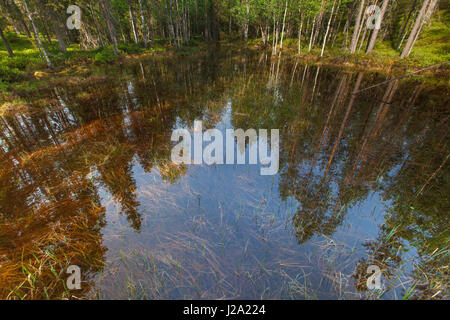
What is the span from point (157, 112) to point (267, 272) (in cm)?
1036

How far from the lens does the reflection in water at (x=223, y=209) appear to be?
12.0ft

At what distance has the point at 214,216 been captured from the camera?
5.03 meters

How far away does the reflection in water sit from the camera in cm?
365

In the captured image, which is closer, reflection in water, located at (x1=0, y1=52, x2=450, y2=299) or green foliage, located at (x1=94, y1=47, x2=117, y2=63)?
reflection in water, located at (x1=0, y1=52, x2=450, y2=299)

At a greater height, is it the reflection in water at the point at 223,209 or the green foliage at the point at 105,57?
the green foliage at the point at 105,57

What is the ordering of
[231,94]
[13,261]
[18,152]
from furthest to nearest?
[231,94], [18,152], [13,261]

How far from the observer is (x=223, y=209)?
5238mm

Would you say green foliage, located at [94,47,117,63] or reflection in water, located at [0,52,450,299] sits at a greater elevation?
green foliage, located at [94,47,117,63]

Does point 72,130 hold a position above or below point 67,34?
below

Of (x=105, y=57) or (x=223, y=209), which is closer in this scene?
(x=223, y=209)

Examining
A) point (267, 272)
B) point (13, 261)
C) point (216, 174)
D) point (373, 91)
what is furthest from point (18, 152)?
point (373, 91)

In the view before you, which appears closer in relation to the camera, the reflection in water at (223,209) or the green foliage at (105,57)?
the reflection in water at (223,209)

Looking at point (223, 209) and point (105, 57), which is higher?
point (105, 57)
